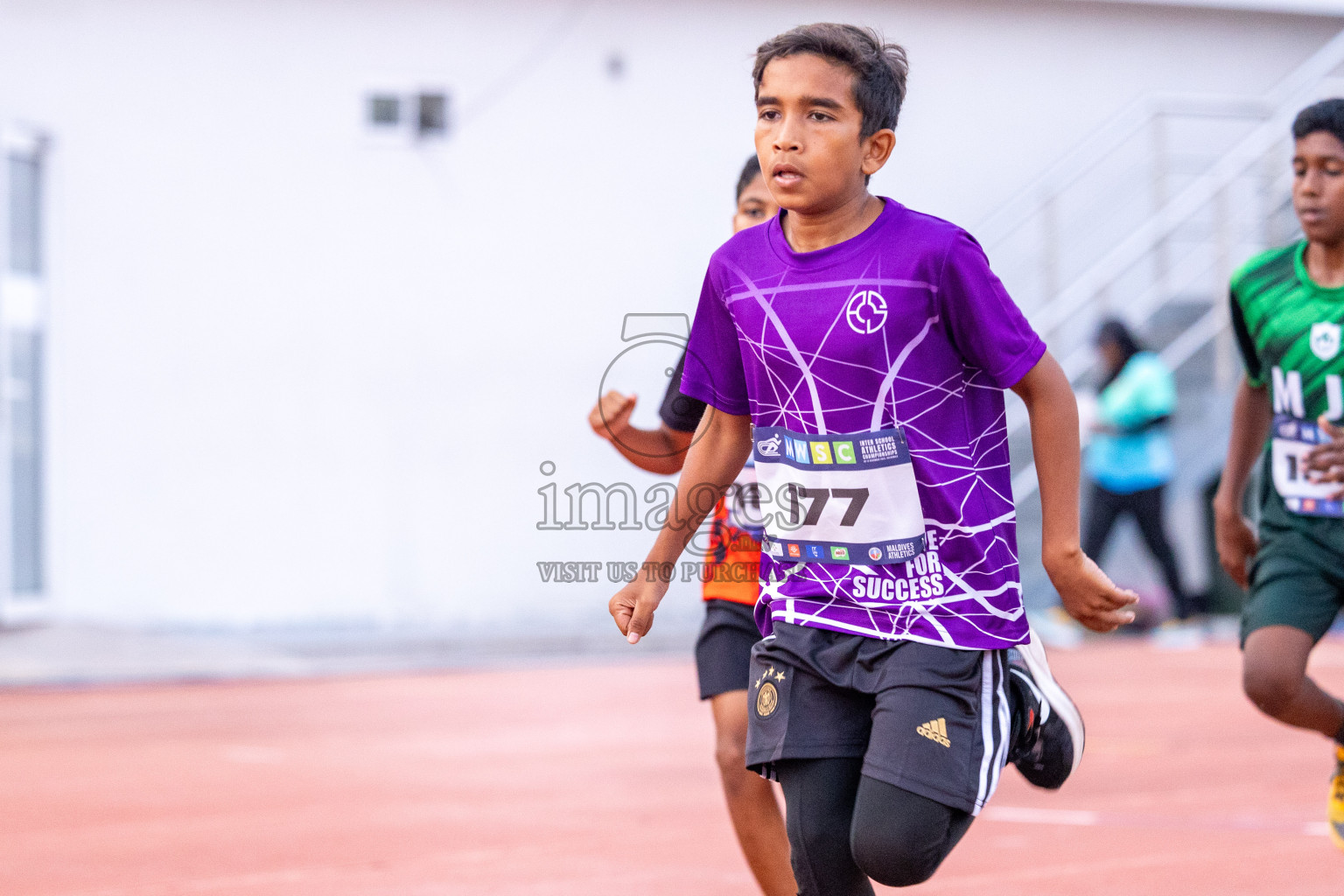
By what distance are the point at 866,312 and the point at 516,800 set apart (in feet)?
12.1

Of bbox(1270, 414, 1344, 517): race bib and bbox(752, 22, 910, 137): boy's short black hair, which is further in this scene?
bbox(1270, 414, 1344, 517): race bib

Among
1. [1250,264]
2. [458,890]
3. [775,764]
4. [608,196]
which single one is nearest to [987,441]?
[775,764]

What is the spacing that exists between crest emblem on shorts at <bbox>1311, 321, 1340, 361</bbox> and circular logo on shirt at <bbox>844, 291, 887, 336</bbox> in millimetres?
1934

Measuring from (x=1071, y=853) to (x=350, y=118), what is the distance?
972 centimetres

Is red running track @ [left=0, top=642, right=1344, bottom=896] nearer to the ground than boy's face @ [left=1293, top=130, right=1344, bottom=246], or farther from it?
nearer to the ground

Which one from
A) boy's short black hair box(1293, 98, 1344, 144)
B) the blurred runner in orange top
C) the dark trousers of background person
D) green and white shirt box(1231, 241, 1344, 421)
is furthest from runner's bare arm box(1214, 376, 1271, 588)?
the dark trousers of background person

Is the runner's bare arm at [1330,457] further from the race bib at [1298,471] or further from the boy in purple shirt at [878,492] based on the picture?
the boy in purple shirt at [878,492]

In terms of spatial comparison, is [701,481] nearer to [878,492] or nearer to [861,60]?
[878,492]

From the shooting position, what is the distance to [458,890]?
4734mm

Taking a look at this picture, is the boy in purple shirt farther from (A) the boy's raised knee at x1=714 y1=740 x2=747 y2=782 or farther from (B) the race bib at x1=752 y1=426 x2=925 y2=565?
(A) the boy's raised knee at x1=714 y1=740 x2=747 y2=782

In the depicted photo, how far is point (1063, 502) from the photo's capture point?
117 inches

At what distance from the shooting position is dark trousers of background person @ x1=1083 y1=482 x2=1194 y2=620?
36.5 ft

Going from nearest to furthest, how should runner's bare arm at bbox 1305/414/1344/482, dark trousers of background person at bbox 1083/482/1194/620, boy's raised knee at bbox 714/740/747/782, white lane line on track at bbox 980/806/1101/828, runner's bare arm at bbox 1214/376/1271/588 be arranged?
boy's raised knee at bbox 714/740/747/782 < runner's bare arm at bbox 1305/414/1344/482 < runner's bare arm at bbox 1214/376/1271/588 < white lane line on track at bbox 980/806/1101/828 < dark trousers of background person at bbox 1083/482/1194/620

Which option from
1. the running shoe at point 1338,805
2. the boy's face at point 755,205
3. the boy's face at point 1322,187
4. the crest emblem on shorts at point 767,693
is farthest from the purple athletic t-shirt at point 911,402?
the running shoe at point 1338,805
